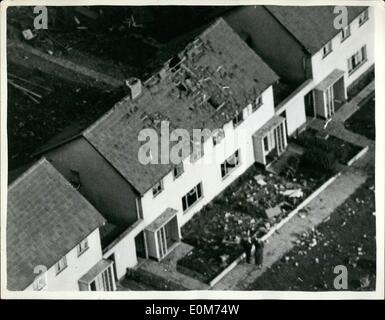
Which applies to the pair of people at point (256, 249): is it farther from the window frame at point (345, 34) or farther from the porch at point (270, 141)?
the window frame at point (345, 34)

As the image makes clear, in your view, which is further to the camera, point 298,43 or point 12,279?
point 298,43

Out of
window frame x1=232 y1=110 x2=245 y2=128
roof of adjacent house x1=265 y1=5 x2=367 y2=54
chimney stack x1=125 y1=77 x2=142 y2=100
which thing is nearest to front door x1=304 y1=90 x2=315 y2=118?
roof of adjacent house x1=265 y1=5 x2=367 y2=54

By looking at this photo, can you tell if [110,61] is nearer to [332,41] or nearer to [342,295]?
[332,41]

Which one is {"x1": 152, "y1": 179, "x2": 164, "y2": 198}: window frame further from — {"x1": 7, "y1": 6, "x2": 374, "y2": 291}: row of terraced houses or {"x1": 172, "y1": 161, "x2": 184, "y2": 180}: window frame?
{"x1": 172, "y1": 161, "x2": 184, "y2": 180}: window frame

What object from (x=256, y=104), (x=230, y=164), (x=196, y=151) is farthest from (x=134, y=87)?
(x=256, y=104)

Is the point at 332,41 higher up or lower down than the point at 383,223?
higher up

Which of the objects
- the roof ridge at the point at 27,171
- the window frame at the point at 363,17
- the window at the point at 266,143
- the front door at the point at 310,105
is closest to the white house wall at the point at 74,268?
the roof ridge at the point at 27,171
